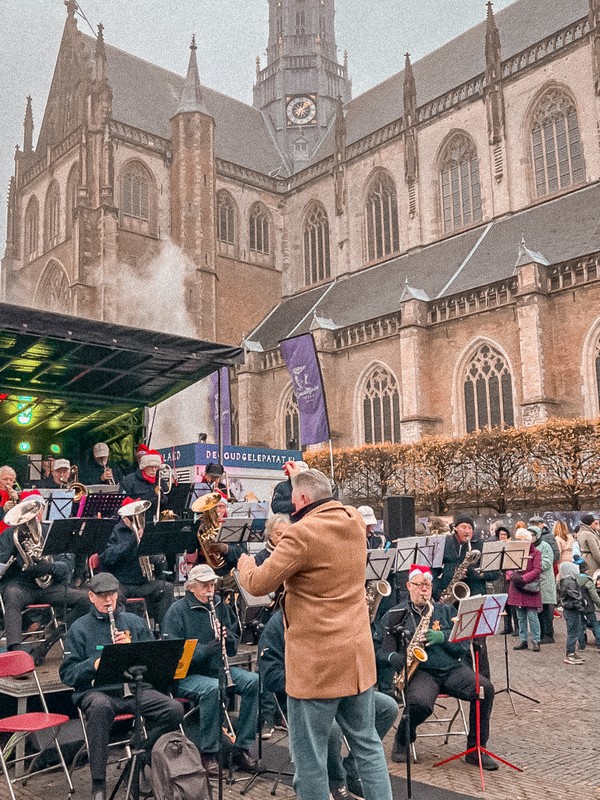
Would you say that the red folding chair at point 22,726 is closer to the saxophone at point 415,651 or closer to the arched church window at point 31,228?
the saxophone at point 415,651

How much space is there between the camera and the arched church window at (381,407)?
29.1 meters

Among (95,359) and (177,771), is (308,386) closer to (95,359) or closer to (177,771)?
(95,359)

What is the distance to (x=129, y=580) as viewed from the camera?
736cm

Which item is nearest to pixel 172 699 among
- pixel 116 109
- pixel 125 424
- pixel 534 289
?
pixel 125 424

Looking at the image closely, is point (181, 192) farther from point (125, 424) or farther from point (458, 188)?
point (125, 424)

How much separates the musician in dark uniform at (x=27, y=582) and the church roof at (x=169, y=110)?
32.8m

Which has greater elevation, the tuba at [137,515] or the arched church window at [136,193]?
the arched church window at [136,193]

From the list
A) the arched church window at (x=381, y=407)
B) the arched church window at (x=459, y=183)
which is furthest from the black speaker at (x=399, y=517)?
the arched church window at (x=459, y=183)

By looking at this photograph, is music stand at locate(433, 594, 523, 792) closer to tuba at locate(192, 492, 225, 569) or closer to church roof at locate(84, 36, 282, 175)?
tuba at locate(192, 492, 225, 569)

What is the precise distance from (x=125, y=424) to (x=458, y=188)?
68.9ft

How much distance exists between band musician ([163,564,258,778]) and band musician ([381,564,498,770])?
117cm

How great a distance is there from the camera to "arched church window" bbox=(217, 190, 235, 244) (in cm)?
3816

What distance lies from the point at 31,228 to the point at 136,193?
25.3 feet

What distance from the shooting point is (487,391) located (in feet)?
85.7
